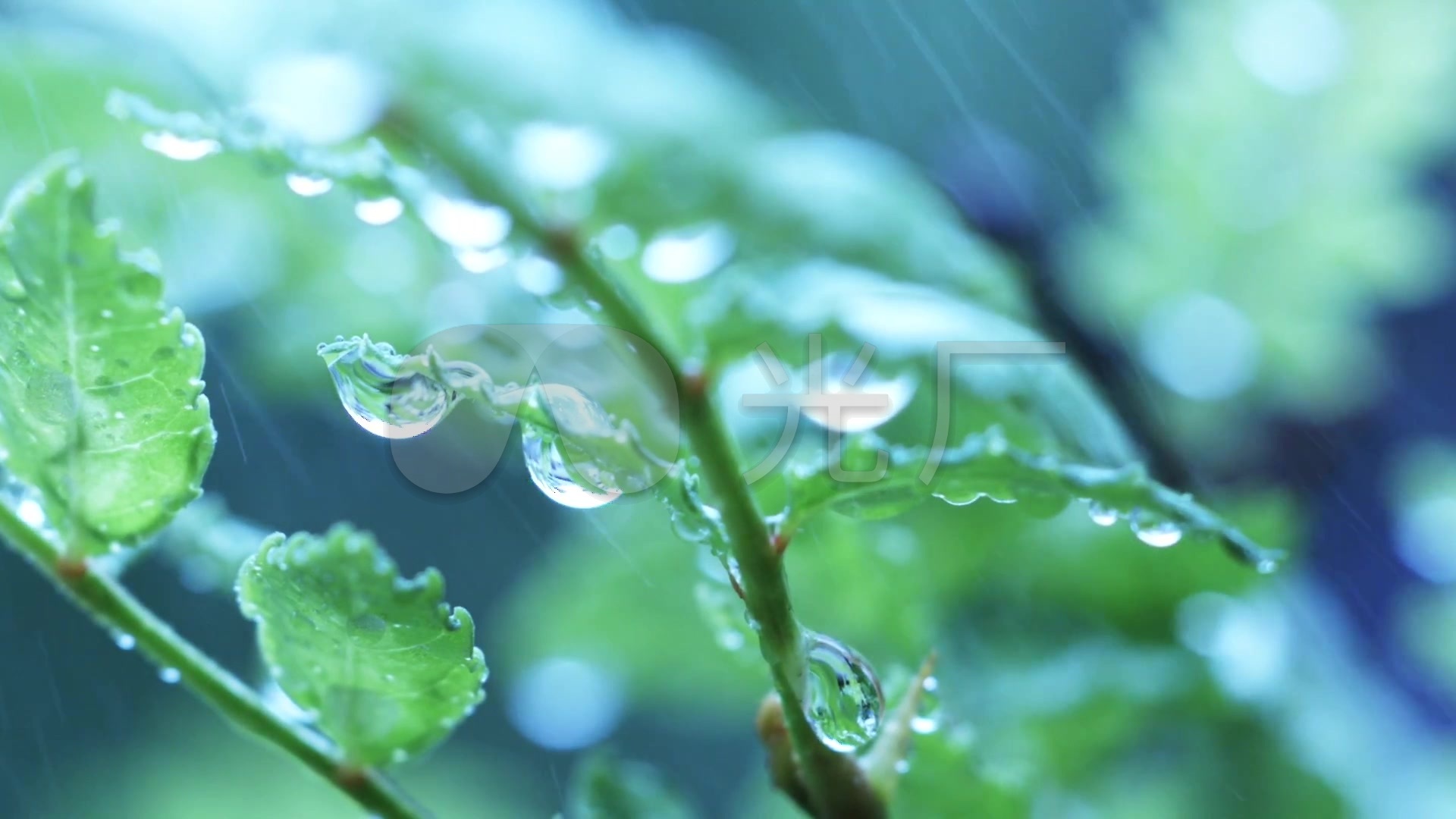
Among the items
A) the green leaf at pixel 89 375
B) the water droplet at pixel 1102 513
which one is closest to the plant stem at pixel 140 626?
the green leaf at pixel 89 375

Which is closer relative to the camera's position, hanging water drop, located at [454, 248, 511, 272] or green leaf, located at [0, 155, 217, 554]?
green leaf, located at [0, 155, 217, 554]

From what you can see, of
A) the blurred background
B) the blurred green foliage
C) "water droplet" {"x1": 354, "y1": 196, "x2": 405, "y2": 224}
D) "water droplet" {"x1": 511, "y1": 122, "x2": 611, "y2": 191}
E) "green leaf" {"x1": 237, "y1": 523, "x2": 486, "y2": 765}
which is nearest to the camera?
"green leaf" {"x1": 237, "y1": 523, "x2": 486, "y2": 765}

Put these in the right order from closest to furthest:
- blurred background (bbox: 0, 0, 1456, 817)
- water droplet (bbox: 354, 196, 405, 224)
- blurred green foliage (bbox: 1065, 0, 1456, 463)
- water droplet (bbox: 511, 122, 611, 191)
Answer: water droplet (bbox: 354, 196, 405, 224) → water droplet (bbox: 511, 122, 611, 191) → blurred background (bbox: 0, 0, 1456, 817) → blurred green foliage (bbox: 1065, 0, 1456, 463)

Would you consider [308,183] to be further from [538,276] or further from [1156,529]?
[1156,529]

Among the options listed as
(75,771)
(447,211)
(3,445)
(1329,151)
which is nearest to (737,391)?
(447,211)

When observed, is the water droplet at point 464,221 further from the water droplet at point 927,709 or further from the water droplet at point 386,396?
the water droplet at point 927,709

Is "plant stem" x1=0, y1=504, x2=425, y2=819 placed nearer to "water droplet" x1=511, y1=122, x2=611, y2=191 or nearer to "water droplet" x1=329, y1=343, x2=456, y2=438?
"water droplet" x1=329, y1=343, x2=456, y2=438

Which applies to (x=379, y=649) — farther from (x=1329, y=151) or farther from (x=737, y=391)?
(x=1329, y=151)

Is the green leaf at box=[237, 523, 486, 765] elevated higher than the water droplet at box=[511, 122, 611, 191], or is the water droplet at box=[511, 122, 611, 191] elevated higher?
the green leaf at box=[237, 523, 486, 765]

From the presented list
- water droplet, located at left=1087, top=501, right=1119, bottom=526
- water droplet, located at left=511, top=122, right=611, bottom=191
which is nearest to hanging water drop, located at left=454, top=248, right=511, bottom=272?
water droplet, located at left=511, top=122, right=611, bottom=191
